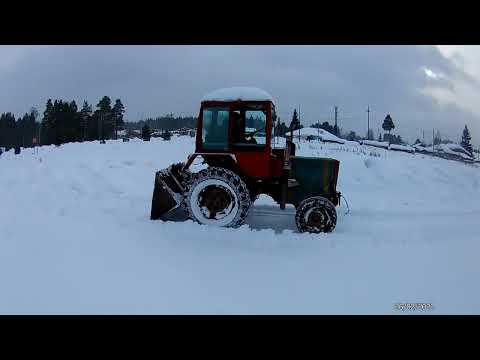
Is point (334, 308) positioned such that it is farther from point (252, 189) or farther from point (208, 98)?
point (208, 98)

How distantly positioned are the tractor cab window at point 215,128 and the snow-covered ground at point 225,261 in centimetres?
158

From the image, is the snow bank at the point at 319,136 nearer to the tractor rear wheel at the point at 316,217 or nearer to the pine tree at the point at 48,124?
the tractor rear wheel at the point at 316,217

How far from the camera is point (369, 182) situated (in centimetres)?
1297

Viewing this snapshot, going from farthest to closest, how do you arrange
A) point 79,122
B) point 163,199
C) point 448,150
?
point 79,122 → point 448,150 → point 163,199

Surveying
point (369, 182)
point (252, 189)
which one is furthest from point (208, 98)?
point (369, 182)

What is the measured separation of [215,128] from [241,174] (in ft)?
3.29

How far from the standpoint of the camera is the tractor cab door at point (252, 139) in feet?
20.7

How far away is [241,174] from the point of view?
21.3 ft

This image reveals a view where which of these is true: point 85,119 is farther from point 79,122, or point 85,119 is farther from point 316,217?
point 316,217

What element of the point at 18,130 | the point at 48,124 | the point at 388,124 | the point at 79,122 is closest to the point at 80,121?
the point at 79,122

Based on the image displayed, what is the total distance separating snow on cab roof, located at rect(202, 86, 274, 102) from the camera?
6.26 meters

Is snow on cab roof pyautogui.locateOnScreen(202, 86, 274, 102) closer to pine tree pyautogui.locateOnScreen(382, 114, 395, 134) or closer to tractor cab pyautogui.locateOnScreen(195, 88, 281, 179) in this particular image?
tractor cab pyautogui.locateOnScreen(195, 88, 281, 179)

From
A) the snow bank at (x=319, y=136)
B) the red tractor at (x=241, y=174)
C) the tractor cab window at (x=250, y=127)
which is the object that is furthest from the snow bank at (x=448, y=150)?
the tractor cab window at (x=250, y=127)

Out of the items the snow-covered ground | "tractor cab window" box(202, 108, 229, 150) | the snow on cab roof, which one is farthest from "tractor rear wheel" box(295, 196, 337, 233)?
the snow on cab roof
